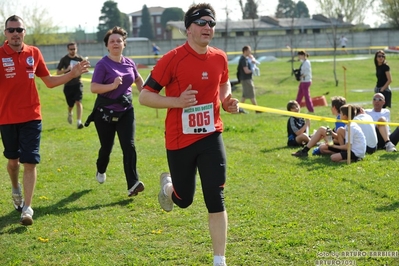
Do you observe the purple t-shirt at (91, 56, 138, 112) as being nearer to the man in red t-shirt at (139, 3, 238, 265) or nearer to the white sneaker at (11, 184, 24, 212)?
the white sneaker at (11, 184, 24, 212)

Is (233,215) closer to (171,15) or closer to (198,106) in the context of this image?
(198,106)

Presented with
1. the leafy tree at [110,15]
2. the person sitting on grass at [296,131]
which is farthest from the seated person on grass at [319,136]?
the leafy tree at [110,15]

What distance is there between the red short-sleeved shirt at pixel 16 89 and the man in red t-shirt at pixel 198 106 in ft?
6.94

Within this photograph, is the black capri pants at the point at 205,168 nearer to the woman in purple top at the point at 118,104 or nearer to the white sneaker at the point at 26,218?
the white sneaker at the point at 26,218

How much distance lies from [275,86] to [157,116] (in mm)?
13559

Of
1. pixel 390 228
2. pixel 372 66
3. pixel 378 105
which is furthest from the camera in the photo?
pixel 372 66

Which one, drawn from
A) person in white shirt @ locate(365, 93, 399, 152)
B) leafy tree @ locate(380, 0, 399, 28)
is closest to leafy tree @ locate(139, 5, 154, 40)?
leafy tree @ locate(380, 0, 399, 28)

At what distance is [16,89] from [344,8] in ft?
143

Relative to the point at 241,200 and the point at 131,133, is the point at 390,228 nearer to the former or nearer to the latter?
the point at 241,200

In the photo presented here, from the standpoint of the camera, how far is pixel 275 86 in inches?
1230

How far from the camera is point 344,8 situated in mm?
47875

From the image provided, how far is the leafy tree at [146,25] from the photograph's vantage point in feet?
389

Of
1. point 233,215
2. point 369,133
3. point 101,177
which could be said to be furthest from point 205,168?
point 369,133

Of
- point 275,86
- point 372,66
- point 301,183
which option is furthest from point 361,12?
point 301,183
